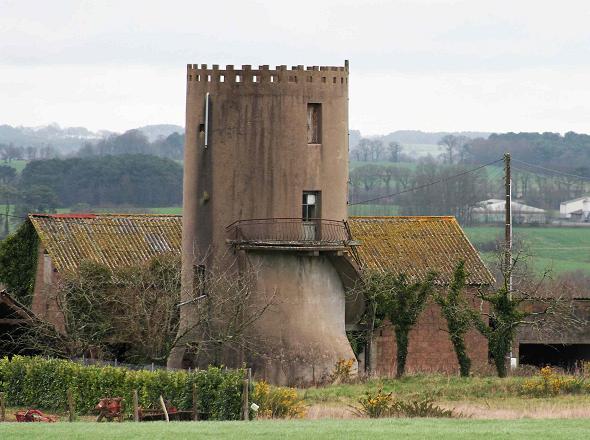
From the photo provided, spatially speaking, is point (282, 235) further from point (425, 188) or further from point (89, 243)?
point (425, 188)

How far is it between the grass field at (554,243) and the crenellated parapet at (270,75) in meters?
67.0

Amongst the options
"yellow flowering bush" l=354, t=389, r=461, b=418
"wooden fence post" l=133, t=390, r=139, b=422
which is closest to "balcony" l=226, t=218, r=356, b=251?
"yellow flowering bush" l=354, t=389, r=461, b=418

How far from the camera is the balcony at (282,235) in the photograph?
44.8 m

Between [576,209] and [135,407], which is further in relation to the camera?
[576,209]

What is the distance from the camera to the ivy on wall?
55.7 meters

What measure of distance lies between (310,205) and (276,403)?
32.5 ft

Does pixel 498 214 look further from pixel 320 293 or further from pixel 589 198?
pixel 320 293

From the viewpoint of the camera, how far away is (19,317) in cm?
4847

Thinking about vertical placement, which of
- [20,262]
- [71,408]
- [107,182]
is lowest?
[71,408]

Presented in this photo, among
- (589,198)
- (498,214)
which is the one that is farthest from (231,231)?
(589,198)

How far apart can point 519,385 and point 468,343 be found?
44.0 feet

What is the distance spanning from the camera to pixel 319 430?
99.5 feet

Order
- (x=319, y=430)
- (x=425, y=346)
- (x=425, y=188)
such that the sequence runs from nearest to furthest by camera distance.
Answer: (x=319, y=430) → (x=425, y=346) → (x=425, y=188)

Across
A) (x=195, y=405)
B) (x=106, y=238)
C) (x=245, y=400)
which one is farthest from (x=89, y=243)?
(x=245, y=400)
